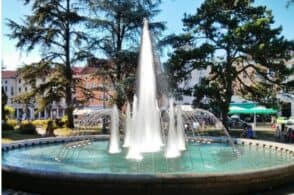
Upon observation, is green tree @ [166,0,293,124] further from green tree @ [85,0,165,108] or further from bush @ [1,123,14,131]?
bush @ [1,123,14,131]

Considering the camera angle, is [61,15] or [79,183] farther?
[61,15]

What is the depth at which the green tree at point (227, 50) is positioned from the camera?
29750 mm

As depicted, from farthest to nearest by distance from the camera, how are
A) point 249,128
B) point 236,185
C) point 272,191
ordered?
1. point 249,128
2. point 272,191
3. point 236,185

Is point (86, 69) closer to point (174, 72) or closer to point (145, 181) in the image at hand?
point (174, 72)

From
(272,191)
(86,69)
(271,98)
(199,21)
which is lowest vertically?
(272,191)

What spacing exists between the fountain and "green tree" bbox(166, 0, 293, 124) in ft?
24.6

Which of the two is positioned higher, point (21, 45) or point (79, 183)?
point (21, 45)

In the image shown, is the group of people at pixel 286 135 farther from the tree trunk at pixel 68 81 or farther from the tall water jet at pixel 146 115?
the tree trunk at pixel 68 81

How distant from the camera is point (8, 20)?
117 feet

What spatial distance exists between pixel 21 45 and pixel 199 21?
14530 millimetres

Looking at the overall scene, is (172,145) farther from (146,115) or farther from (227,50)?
(227,50)

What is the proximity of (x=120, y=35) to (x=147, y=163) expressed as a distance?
23433 mm

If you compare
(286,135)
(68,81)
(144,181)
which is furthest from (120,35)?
(144,181)

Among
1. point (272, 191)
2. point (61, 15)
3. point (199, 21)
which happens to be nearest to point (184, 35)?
point (199, 21)
